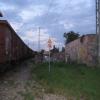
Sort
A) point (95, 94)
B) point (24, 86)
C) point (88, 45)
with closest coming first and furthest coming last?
point (95, 94), point (24, 86), point (88, 45)

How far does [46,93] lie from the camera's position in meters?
15.2

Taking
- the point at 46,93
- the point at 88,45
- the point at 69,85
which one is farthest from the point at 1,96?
the point at 88,45

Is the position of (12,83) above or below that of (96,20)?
below

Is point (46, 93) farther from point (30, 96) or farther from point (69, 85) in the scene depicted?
point (69, 85)

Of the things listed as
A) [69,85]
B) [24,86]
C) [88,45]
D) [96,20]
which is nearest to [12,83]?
[24,86]

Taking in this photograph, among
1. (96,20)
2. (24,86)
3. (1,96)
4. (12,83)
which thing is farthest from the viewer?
(96,20)

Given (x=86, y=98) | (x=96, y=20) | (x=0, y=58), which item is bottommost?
(x=86, y=98)

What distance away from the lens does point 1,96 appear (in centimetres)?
1379

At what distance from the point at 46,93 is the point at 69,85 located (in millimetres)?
2493

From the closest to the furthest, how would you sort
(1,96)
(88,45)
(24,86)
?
(1,96) → (24,86) → (88,45)

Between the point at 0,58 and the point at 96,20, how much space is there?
42.0 ft

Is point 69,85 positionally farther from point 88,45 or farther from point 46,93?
point 88,45

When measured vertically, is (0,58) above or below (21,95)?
above

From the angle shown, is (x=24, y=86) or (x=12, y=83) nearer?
(x=24, y=86)
